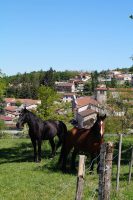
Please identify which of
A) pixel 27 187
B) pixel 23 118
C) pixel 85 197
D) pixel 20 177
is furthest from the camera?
pixel 23 118

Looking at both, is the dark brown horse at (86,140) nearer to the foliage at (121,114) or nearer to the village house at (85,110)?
the foliage at (121,114)

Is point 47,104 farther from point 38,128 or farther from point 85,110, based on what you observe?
point 85,110

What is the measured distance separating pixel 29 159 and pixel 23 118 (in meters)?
2.31

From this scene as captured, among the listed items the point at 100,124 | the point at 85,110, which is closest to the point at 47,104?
the point at 100,124

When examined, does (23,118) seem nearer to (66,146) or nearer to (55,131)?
(55,131)

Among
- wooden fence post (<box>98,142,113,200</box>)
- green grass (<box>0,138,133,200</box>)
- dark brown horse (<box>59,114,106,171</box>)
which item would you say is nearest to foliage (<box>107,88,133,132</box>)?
green grass (<box>0,138,133,200</box>)

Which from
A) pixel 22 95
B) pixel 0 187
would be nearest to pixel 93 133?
pixel 0 187

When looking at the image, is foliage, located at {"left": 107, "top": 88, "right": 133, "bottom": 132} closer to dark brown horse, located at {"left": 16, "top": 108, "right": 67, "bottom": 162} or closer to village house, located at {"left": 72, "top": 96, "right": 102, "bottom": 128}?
dark brown horse, located at {"left": 16, "top": 108, "right": 67, "bottom": 162}

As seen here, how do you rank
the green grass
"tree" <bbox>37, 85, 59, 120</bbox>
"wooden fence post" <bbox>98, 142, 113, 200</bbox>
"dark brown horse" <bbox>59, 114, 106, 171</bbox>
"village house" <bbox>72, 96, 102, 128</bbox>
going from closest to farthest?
"wooden fence post" <bbox>98, 142, 113, 200</bbox> → the green grass → "dark brown horse" <bbox>59, 114, 106, 171</bbox> → "tree" <bbox>37, 85, 59, 120</bbox> → "village house" <bbox>72, 96, 102, 128</bbox>

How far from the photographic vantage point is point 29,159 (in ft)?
70.9

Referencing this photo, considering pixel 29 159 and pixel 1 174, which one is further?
pixel 29 159

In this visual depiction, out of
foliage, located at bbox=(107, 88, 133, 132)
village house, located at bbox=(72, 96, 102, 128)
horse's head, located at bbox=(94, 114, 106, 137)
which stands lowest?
village house, located at bbox=(72, 96, 102, 128)

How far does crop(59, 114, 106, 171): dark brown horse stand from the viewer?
16.2 metres

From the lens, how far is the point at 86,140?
16906 millimetres
